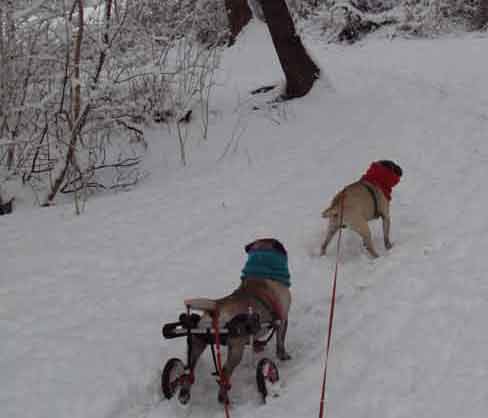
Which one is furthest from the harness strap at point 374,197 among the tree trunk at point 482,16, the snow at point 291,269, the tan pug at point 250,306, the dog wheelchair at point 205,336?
the tree trunk at point 482,16

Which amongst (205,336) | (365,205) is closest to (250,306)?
(205,336)

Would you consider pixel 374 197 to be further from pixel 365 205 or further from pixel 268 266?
pixel 268 266

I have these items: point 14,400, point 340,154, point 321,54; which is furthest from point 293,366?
point 321,54

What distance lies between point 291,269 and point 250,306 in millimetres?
1679

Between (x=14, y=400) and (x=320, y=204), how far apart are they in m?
4.13

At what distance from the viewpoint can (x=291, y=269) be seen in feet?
17.7

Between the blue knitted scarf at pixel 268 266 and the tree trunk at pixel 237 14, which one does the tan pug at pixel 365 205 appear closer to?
the blue knitted scarf at pixel 268 266

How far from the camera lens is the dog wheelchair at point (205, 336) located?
3441mm

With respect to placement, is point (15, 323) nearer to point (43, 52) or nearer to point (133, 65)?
point (43, 52)

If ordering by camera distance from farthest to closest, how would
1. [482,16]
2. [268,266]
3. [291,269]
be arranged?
[482,16], [291,269], [268,266]

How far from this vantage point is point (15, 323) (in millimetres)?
4418

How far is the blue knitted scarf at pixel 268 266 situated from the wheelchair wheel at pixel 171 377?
0.84 meters

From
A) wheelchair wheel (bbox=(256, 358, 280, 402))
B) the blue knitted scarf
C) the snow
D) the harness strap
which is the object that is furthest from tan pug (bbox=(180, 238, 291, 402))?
the harness strap

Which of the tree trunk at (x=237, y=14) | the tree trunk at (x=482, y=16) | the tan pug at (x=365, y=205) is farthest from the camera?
the tree trunk at (x=482, y=16)
